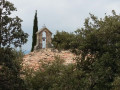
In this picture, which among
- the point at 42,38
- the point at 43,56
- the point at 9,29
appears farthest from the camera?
the point at 42,38

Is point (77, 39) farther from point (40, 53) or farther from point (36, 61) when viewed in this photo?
point (40, 53)

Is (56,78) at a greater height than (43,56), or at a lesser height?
lesser

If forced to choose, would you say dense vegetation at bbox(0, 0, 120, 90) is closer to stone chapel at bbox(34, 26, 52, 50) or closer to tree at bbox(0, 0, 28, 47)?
tree at bbox(0, 0, 28, 47)

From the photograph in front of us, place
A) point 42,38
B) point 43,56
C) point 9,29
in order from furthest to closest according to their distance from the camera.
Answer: point 42,38
point 43,56
point 9,29

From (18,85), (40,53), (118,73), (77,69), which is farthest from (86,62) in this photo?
(40,53)

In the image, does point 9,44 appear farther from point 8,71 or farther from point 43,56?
point 43,56

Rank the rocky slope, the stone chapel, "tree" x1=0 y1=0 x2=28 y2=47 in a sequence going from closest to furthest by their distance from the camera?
"tree" x1=0 y1=0 x2=28 y2=47 → the rocky slope → the stone chapel

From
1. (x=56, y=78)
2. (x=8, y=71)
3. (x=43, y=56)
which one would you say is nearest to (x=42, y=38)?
(x=43, y=56)

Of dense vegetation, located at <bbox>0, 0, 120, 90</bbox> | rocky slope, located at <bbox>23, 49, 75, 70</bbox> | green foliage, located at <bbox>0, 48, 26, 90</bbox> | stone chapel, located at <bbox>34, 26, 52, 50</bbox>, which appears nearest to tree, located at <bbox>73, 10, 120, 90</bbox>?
dense vegetation, located at <bbox>0, 0, 120, 90</bbox>

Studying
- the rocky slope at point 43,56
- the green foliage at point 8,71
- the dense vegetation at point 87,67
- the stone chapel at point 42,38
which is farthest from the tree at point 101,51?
the stone chapel at point 42,38

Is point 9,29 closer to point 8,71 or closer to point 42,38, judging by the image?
point 8,71

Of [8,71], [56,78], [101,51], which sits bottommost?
[56,78]

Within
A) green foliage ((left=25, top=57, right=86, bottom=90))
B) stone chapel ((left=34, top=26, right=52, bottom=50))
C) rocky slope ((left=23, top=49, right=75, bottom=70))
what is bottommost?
green foliage ((left=25, top=57, right=86, bottom=90))

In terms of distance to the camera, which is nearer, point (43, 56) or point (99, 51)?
point (99, 51)
